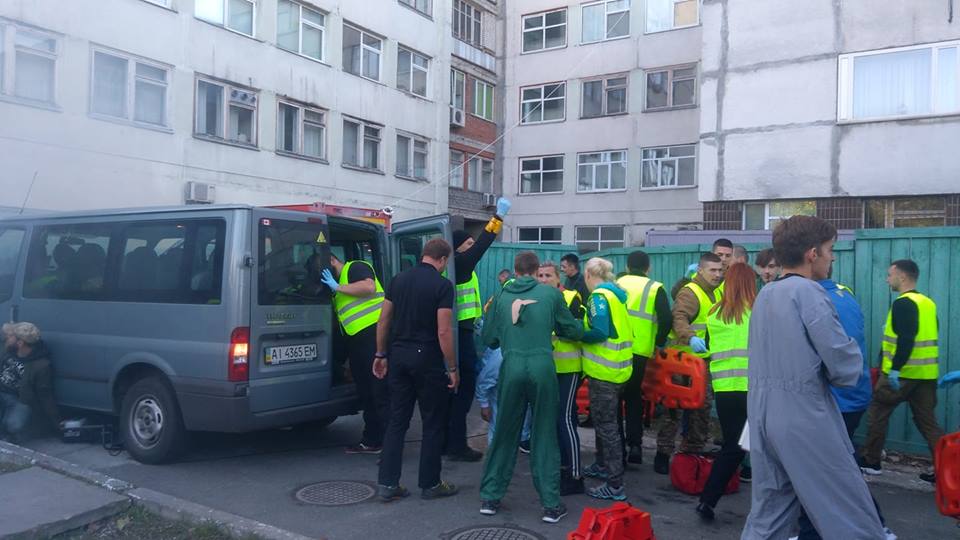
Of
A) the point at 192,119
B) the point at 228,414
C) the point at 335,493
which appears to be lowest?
the point at 335,493

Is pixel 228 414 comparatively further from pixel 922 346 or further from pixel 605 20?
pixel 605 20

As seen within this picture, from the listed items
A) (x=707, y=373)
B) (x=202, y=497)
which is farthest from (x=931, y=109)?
(x=202, y=497)

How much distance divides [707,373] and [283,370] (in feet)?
11.5

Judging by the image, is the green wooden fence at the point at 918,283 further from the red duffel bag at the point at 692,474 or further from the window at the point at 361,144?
the window at the point at 361,144

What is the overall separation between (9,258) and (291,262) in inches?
139

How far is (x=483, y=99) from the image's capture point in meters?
29.8

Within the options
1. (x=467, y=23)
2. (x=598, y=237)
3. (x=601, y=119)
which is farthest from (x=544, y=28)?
(x=598, y=237)

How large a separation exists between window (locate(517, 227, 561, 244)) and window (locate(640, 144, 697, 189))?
3.84 metres

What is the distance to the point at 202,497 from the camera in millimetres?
5855

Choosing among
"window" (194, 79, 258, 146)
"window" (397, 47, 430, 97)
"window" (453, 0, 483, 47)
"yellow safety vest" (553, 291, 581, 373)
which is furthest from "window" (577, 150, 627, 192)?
"yellow safety vest" (553, 291, 581, 373)

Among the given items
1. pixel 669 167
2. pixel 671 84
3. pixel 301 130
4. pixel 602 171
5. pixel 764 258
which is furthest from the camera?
pixel 602 171

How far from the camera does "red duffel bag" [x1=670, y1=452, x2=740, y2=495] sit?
235 inches

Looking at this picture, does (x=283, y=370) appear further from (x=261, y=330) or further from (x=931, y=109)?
(x=931, y=109)

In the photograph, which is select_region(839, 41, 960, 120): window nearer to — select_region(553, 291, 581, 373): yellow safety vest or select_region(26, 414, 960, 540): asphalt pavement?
select_region(26, 414, 960, 540): asphalt pavement
